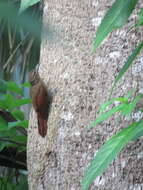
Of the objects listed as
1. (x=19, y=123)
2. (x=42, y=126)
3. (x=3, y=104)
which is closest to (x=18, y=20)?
(x=42, y=126)

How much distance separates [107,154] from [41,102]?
2.59ft

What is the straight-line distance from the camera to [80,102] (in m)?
1.21

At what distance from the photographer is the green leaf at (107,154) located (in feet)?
1.58

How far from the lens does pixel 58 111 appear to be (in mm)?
1262

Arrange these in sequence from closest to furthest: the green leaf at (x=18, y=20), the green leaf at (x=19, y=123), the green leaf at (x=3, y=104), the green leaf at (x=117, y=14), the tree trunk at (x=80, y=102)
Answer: the green leaf at (x=18, y=20), the green leaf at (x=117, y=14), the tree trunk at (x=80, y=102), the green leaf at (x=19, y=123), the green leaf at (x=3, y=104)

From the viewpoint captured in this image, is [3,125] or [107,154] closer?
[107,154]

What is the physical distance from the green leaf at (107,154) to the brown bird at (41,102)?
0.75m

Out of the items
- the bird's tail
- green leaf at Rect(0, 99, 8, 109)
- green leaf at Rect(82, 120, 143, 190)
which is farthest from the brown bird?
green leaf at Rect(82, 120, 143, 190)

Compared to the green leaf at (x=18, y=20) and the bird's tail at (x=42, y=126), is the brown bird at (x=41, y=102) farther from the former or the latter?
the green leaf at (x=18, y=20)

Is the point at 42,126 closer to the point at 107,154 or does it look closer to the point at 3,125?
the point at 3,125

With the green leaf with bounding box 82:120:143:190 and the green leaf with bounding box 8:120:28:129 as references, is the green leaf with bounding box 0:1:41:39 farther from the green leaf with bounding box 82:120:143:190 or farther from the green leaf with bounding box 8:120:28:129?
the green leaf with bounding box 8:120:28:129

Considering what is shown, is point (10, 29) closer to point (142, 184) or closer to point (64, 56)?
point (142, 184)

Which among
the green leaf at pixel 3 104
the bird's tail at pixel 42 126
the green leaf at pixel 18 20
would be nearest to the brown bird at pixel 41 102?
the bird's tail at pixel 42 126

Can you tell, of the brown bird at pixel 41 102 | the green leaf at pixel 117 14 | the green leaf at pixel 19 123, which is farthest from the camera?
the green leaf at pixel 19 123
